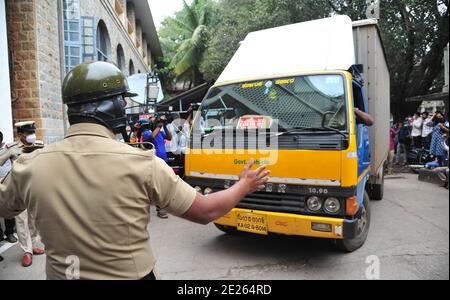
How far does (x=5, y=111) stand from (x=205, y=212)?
238 inches

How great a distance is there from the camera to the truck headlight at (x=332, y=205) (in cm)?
362

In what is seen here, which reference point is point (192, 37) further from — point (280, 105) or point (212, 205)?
point (212, 205)

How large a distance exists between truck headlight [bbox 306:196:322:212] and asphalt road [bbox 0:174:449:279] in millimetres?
671

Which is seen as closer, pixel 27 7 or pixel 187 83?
pixel 27 7

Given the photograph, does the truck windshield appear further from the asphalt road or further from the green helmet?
the green helmet

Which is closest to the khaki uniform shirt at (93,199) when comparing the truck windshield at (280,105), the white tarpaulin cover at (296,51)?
the truck windshield at (280,105)

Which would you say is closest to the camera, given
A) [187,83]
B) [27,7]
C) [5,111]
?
[5,111]

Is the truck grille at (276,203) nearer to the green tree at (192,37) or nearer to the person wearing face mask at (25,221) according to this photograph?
the person wearing face mask at (25,221)

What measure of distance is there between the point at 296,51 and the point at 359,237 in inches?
93.1

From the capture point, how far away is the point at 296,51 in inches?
184

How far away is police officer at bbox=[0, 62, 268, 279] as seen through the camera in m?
1.35

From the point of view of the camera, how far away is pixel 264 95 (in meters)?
4.35
